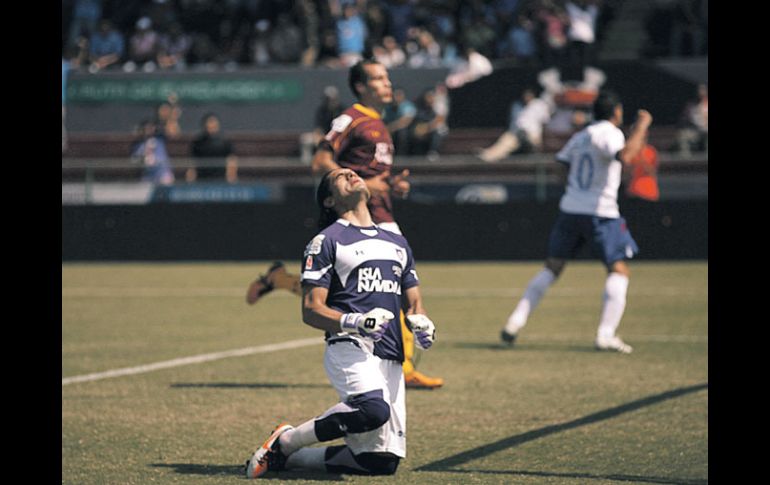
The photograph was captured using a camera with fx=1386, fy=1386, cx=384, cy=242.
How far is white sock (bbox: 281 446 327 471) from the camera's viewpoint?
7.11 metres

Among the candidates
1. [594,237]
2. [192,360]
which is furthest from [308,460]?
[594,237]

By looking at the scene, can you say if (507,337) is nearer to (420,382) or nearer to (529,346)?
(529,346)

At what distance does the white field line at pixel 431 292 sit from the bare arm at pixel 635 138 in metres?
5.36

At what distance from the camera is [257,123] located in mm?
29406

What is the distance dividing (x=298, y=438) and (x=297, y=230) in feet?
53.3

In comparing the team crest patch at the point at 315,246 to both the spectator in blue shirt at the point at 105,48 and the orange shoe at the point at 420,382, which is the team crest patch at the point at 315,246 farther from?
the spectator in blue shirt at the point at 105,48

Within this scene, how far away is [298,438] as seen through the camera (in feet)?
22.9

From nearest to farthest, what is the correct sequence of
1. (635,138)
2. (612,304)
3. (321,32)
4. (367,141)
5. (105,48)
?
(367,141), (635,138), (612,304), (321,32), (105,48)

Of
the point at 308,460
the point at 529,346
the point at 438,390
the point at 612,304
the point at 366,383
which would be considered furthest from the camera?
the point at 529,346

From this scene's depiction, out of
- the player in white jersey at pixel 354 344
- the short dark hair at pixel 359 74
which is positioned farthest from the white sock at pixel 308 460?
the short dark hair at pixel 359 74

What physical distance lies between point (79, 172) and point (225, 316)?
373 inches

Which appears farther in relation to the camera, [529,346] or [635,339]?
[635,339]

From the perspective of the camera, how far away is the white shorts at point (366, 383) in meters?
6.89
